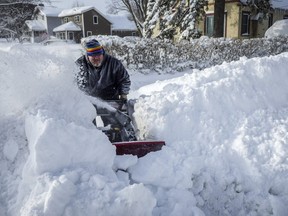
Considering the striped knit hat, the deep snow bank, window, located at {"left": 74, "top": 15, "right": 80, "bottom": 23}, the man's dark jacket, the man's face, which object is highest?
window, located at {"left": 74, "top": 15, "right": 80, "bottom": 23}

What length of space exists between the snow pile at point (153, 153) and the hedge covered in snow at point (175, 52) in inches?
241

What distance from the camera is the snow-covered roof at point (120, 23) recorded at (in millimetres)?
42812

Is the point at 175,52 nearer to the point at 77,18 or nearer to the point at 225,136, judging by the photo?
the point at 225,136

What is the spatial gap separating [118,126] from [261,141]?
→ 186cm

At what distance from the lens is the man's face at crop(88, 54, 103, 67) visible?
13.9 ft

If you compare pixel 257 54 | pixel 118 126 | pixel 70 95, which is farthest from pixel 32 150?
pixel 257 54

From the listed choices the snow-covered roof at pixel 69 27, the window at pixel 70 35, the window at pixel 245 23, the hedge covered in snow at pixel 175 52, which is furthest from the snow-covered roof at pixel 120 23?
the hedge covered in snow at pixel 175 52

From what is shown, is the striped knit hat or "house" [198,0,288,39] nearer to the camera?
the striped knit hat

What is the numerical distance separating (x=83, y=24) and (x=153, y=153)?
39529 millimetres

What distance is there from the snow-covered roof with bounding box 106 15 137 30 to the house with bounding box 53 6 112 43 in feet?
2.98

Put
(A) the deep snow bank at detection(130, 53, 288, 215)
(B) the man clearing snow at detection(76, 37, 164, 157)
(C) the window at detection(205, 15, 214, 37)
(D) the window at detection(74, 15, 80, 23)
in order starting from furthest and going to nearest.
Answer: (D) the window at detection(74, 15, 80, 23) → (C) the window at detection(205, 15, 214, 37) → (B) the man clearing snow at detection(76, 37, 164, 157) → (A) the deep snow bank at detection(130, 53, 288, 215)

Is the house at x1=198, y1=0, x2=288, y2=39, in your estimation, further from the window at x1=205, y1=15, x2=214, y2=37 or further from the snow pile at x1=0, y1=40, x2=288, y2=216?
the snow pile at x1=0, y1=40, x2=288, y2=216

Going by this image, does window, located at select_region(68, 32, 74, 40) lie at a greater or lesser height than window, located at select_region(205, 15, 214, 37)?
lesser

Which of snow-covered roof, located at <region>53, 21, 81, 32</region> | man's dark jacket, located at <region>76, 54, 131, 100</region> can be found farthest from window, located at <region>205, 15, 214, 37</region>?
snow-covered roof, located at <region>53, 21, 81, 32</region>
